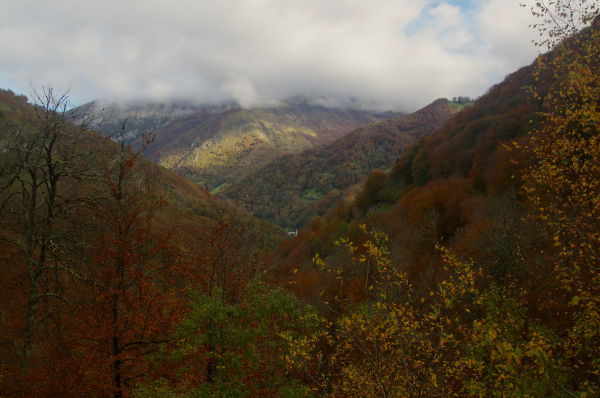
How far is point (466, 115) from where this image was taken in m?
78.6

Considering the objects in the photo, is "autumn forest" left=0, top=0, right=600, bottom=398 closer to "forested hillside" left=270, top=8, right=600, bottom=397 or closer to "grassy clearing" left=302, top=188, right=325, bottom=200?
"forested hillside" left=270, top=8, right=600, bottom=397

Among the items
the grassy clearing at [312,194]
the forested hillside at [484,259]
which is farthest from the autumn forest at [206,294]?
the grassy clearing at [312,194]

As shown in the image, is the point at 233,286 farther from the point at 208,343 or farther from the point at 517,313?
the point at 517,313

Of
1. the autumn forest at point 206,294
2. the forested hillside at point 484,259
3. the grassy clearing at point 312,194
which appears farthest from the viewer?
the grassy clearing at point 312,194

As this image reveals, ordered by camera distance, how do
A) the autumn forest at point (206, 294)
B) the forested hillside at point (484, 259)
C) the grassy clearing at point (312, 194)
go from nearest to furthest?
the forested hillside at point (484, 259) → the autumn forest at point (206, 294) → the grassy clearing at point (312, 194)

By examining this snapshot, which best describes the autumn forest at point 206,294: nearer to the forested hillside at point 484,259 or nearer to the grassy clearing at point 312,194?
the forested hillside at point 484,259

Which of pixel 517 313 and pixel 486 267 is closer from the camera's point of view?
pixel 517 313

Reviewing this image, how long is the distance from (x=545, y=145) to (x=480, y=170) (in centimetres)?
4538

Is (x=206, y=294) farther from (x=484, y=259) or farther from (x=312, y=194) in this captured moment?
(x=312, y=194)

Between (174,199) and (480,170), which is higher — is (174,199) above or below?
above

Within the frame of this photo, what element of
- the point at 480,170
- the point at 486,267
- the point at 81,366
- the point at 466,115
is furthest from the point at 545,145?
the point at 466,115

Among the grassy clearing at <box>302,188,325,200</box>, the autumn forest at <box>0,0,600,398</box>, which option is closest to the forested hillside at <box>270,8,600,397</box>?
the autumn forest at <box>0,0,600,398</box>

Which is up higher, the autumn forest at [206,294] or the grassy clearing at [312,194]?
the grassy clearing at [312,194]

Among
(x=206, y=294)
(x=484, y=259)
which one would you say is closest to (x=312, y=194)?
(x=484, y=259)
